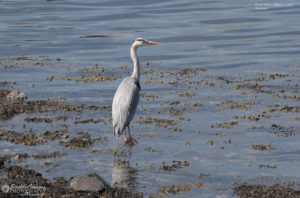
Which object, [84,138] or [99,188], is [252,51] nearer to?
[84,138]

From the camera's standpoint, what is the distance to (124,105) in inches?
643

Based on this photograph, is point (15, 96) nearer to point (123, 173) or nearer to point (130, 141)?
point (130, 141)

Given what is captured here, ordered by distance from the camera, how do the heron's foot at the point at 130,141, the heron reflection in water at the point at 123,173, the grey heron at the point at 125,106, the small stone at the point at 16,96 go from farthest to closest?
the small stone at the point at 16,96
the grey heron at the point at 125,106
the heron's foot at the point at 130,141
the heron reflection in water at the point at 123,173

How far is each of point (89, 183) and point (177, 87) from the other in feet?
36.6

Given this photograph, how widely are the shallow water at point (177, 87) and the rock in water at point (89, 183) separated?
781 millimetres

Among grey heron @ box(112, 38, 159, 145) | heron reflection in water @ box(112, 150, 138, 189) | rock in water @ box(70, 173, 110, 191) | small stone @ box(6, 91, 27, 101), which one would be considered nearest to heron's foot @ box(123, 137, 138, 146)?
grey heron @ box(112, 38, 159, 145)

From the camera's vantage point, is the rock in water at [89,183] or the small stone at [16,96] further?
the small stone at [16,96]

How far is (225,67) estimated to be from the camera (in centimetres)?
2678

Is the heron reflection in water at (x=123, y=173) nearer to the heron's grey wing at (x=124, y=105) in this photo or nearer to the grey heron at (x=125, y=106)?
the grey heron at (x=125, y=106)

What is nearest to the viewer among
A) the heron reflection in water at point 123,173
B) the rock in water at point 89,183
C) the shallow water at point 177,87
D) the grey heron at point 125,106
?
the rock in water at point 89,183

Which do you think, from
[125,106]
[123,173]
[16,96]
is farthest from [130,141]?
[16,96]

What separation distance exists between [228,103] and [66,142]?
6.55 metres

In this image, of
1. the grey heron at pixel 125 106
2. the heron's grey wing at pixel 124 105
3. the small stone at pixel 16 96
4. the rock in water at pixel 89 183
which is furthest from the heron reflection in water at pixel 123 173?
the small stone at pixel 16 96

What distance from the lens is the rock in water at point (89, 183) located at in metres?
11.8
